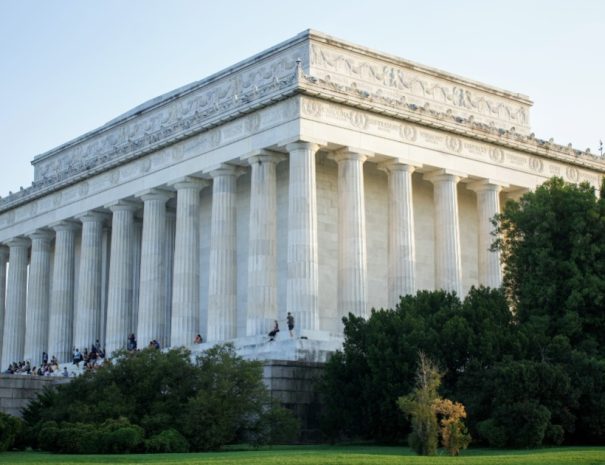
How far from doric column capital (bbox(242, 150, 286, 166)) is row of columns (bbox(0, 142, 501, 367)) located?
83 mm

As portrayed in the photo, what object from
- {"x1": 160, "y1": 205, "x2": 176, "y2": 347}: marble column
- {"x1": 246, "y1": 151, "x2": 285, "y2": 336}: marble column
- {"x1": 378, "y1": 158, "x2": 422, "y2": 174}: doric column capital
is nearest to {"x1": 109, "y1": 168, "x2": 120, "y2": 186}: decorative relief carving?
{"x1": 160, "y1": 205, "x2": 176, "y2": 347}: marble column

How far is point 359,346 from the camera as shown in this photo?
1993 inches

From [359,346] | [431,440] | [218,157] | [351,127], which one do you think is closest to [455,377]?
[359,346]

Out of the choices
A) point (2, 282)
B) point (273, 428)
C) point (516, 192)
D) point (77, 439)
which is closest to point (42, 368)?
point (2, 282)

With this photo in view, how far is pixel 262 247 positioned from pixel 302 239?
312 cm

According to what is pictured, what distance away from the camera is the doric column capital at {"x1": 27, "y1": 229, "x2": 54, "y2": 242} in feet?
284

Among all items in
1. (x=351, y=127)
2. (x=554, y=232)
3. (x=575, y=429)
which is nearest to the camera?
(x=575, y=429)

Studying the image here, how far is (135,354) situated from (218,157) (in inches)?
863

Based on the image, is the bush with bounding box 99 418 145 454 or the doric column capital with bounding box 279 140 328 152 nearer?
the bush with bounding box 99 418 145 454

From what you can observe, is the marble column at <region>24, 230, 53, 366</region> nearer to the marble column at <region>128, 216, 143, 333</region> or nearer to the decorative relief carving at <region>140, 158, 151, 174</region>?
the marble column at <region>128, 216, 143, 333</region>

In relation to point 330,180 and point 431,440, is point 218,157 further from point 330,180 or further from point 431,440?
point 431,440

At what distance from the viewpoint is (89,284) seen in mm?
80312

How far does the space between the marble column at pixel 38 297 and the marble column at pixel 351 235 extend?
3067cm

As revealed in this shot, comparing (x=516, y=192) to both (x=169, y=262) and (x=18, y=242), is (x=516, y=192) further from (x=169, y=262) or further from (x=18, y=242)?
(x=18, y=242)
